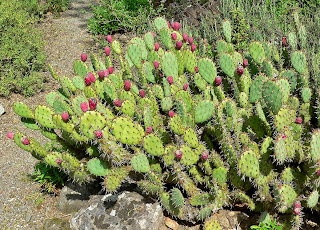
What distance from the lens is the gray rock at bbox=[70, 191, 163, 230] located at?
9.36 feet

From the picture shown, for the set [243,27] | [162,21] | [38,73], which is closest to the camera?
[162,21]

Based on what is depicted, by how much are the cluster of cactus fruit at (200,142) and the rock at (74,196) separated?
0.31 meters

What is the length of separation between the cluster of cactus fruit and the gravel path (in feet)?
2.20

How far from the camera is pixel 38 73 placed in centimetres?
558

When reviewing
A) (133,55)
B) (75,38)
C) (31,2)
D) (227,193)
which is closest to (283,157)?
(227,193)

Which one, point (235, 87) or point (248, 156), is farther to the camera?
point (235, 87)

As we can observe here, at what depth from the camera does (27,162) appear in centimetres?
401

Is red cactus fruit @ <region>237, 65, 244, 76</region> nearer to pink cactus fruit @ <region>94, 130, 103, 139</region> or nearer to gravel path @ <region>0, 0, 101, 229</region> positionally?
pink cactus fruit @ <region>94, 130, 103, 139</region>

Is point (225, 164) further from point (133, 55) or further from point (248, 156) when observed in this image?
point (133, 55)

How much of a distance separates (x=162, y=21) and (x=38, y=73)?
252 centimetres

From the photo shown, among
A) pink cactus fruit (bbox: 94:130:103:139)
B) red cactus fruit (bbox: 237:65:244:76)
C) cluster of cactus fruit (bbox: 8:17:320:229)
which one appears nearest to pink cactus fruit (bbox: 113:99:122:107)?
cluster of cactus fruit (bbox: 8:17:320:229)

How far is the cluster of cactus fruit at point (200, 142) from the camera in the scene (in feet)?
8.38

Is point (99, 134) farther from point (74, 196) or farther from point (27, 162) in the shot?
point (27, 162)

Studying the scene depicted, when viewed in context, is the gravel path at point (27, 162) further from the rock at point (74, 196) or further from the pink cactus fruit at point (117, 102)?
the pink cactus fruit at point (117, 102)
